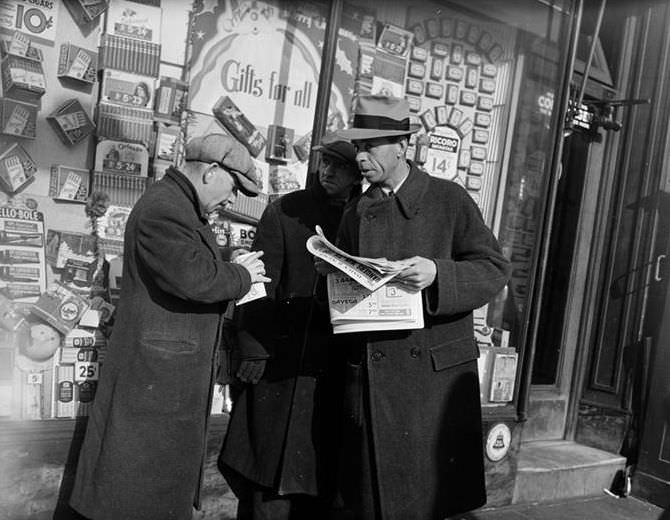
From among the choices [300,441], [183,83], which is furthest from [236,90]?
[300,441]

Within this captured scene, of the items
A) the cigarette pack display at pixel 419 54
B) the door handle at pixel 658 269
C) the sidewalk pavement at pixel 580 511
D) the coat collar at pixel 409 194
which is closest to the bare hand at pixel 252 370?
the coat collar at pixel 409 194

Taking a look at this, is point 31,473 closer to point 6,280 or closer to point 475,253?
point 6,280

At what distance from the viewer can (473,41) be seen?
15.6 ft

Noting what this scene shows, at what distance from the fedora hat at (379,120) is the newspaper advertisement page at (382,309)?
2.01ft

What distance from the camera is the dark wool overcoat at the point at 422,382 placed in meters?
2.98

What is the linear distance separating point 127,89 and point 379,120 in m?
1.27

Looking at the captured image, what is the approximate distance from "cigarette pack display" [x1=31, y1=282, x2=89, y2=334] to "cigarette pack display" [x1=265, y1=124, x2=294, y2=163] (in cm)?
122

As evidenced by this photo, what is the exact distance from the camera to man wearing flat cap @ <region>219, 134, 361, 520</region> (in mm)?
3369

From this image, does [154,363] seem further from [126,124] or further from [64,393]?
[126,124]

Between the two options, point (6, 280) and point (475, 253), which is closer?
point (475, 253)

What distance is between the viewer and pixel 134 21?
11.6 feet

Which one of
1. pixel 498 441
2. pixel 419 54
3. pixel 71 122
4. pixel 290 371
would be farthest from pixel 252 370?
pixel 419 54

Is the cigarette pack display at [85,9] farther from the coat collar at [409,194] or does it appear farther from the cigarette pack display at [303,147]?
the coat collar at [409,194]

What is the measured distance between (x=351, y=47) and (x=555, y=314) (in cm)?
267
